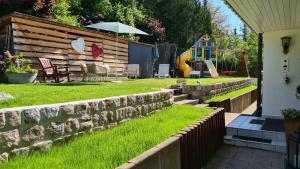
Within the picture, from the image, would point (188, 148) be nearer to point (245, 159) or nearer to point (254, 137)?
point (245, 159)

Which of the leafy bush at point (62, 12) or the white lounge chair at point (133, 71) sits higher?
the leafy bush at point (62, 12)

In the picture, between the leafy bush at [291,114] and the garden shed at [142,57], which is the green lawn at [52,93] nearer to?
the leafy bush at [291,114]

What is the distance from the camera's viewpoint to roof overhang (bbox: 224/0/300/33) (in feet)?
17.1

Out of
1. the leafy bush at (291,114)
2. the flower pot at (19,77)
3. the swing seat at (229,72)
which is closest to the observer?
the leafy bush at (291,114)

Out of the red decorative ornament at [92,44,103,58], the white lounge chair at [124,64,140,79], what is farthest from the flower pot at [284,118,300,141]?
the white lounge chair at [124,64,140,79]

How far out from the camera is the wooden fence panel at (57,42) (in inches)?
354

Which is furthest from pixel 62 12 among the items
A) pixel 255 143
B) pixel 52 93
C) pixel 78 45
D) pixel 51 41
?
pixel 255 143

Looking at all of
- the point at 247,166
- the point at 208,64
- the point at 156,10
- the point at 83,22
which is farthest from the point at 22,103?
the point at 156,10

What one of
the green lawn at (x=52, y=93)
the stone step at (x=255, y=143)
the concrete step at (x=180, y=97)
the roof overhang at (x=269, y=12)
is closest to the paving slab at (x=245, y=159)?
the stone step at (x=255, y=143)

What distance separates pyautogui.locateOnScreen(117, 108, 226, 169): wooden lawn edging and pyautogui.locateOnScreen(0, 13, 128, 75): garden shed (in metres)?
6.07

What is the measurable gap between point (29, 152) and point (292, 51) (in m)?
6.93

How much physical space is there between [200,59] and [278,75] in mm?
14052

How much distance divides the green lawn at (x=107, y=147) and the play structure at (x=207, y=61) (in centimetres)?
1396

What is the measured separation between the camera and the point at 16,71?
24.6 ft
